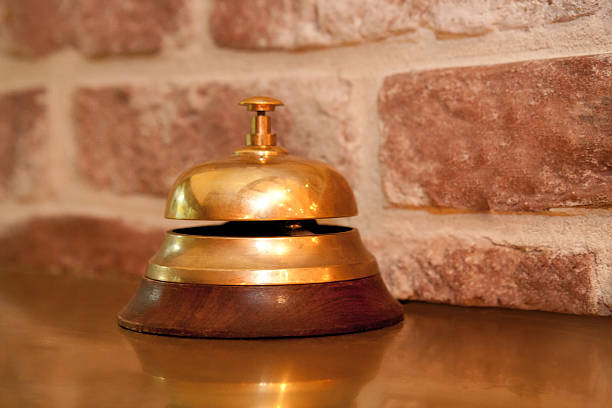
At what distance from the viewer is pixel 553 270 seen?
2.54 feet

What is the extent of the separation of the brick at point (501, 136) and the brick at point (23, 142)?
0.61 m

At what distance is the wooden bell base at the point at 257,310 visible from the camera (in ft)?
2.05

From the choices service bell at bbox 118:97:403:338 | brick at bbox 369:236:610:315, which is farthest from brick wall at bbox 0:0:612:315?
service bell at bbox 118:97:403:338

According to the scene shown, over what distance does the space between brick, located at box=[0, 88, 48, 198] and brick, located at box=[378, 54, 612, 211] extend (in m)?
0.61

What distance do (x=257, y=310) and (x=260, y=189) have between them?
104mm

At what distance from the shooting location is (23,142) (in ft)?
4.00

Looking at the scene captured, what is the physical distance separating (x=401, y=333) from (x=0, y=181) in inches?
33.3

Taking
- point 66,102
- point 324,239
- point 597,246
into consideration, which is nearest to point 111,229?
point 66,102

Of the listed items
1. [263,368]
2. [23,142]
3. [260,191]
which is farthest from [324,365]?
[23,142]

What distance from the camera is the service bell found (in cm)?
63

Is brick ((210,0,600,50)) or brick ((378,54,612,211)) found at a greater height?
brick ((210,0,600,50))

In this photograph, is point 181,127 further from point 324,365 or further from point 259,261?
point 324,365

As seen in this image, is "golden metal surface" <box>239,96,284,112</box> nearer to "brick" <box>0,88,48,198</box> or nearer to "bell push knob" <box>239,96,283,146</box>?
"bell push knob" <box>239,96,283,146</box>

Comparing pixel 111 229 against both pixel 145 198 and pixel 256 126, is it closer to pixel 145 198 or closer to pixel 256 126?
pixel 145 198
